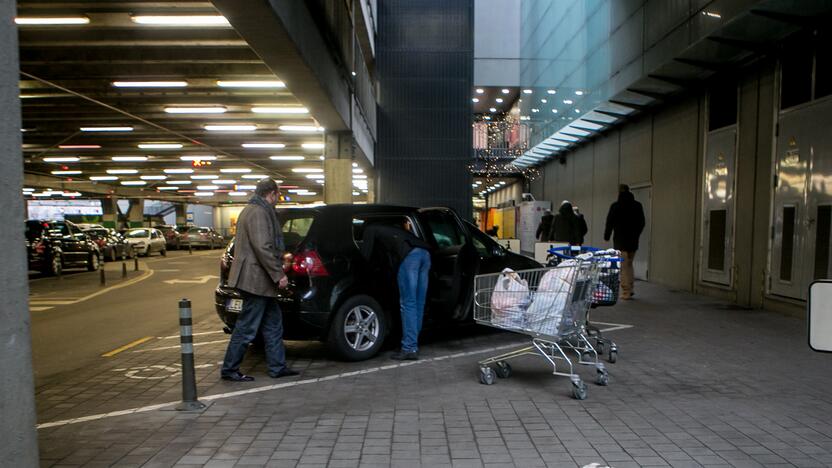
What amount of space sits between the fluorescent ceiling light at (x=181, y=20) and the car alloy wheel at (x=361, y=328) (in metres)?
6.73

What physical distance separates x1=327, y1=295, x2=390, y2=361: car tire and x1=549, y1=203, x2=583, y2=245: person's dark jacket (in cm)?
848

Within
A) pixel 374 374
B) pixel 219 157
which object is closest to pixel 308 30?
pixel 374 374

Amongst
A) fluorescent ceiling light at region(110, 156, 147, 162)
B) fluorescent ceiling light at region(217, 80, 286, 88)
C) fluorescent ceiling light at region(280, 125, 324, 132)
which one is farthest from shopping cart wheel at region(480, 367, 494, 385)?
fluorescent ceiling light at region(110, 156, 147, 162)

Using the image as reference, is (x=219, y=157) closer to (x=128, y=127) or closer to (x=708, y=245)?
(x=128, y=127)

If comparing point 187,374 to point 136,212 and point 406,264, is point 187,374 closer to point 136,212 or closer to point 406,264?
point 406,264

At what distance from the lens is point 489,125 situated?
106 feet

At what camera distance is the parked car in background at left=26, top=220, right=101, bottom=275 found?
732 inches

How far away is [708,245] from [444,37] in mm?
18382

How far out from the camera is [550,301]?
5734 millimetres

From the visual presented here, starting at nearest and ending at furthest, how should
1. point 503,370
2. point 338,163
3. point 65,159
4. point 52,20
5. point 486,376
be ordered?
point 486,376, point 503,370, point 52,20, point 338,163, point 65,159

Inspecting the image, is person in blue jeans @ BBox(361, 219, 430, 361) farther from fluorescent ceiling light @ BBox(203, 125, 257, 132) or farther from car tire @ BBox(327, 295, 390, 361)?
fluorescent ceiling light @ BBox(203, 125, 257, 132)

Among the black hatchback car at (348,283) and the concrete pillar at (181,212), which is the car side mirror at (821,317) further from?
the concrete pillar at (181,212)

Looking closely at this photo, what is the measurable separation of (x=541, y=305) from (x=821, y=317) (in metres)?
3.23

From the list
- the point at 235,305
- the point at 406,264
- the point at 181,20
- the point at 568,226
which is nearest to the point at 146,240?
the point at 181,20
